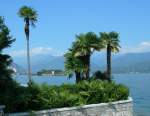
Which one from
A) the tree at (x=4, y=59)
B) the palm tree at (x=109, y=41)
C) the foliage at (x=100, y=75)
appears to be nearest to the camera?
the tree at (x=4, y=59)

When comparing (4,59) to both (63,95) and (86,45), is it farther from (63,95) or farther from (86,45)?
(86,45)

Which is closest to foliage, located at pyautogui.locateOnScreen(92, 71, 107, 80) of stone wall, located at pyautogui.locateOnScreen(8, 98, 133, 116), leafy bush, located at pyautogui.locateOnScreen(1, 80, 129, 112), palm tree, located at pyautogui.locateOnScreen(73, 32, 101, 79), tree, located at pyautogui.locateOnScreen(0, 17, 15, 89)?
palm tree, located at pyautogui.locateOnScreen(73, 32, 101, 79)

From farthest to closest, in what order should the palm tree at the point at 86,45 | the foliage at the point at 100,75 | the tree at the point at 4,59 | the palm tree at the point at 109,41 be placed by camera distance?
the palm tree at the point at 109,41
the foliage at the point at 100,75
the palm tree at the point at 86,45
the tree at the point at 4,59

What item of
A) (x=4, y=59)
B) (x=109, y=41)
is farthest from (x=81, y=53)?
(x=4, y=59)

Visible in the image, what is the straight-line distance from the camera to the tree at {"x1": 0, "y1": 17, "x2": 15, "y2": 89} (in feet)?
89.4

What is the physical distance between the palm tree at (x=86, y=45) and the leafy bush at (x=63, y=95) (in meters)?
8.12

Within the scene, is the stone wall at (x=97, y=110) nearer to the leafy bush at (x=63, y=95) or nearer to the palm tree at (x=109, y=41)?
the leafy bush at (x=63, y=95)

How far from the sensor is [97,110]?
31641mm

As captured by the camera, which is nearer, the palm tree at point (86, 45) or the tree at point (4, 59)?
the tree at point (4, 59)

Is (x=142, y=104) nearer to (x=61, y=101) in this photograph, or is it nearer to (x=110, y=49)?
(x=110, y=49)

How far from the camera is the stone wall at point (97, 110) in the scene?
28.6 metres

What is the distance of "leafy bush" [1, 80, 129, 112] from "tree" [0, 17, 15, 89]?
0.83 m

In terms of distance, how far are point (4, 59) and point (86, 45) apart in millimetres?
15698

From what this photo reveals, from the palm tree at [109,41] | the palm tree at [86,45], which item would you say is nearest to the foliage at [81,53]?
the palm tree at [86,45]
